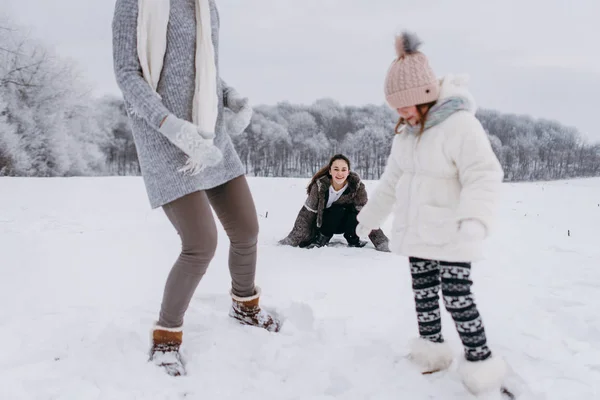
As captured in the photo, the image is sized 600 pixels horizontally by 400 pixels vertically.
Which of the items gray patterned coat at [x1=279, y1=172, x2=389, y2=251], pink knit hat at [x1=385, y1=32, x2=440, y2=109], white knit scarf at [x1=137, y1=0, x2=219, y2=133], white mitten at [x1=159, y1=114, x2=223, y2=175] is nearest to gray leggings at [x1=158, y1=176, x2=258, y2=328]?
white mitten at [x1=159, y1=114, x2=223, y2=175]

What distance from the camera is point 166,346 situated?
216 cm

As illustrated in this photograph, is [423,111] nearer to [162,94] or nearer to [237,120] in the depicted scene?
[237,120]

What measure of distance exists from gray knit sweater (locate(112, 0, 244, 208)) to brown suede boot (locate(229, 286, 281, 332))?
74cm

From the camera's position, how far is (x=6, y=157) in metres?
20.4

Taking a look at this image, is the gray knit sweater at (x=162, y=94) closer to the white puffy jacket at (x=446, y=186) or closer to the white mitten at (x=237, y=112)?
the white mitten at (x=237, y=112)

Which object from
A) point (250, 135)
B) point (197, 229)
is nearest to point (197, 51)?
point (197, 229)

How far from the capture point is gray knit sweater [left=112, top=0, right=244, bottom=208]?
195 centimetres

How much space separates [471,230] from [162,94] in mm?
1407

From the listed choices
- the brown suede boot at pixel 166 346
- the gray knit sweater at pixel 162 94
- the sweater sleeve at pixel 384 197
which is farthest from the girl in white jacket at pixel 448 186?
the brown suede boot at pixel 166 346

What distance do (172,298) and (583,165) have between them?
102 ft

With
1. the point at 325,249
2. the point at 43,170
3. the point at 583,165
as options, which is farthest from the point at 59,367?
the point at 583,165

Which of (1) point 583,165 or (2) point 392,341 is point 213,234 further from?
(1) point 583,165

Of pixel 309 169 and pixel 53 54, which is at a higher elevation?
pixel 53 54

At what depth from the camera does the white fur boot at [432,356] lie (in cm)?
208
